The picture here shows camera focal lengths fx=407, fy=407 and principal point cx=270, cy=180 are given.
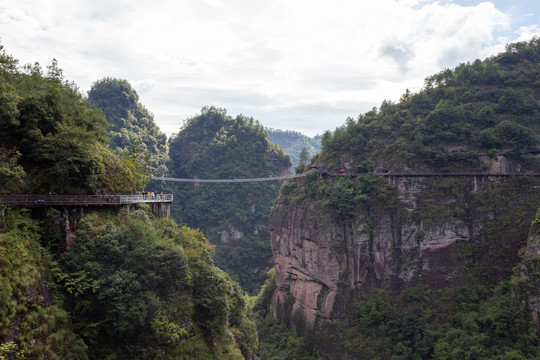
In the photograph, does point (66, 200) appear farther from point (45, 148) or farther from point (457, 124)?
point (457, 124)

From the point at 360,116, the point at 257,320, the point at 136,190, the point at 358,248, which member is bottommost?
the point at 257,320

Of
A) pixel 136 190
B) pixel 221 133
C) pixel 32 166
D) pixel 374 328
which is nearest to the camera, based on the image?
pixel 32 166

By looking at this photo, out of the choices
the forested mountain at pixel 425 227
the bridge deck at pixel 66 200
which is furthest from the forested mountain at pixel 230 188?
the bridge deck at pixel 66 200

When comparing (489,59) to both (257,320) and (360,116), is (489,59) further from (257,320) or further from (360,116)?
(257,320)

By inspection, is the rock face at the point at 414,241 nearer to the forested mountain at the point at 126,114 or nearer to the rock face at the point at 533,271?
the rock face at the point at 533,271

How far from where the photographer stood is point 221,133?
311 ft

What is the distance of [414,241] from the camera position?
40.6 metres

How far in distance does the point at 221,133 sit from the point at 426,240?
63.1m

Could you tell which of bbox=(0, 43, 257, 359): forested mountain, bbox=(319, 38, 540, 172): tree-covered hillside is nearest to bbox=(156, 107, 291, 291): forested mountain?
bbox=(319, 38, 540, 172): tree-covered hillside

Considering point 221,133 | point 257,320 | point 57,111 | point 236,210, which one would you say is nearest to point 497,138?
point 257,320

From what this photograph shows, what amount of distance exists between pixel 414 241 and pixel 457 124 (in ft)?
42.9

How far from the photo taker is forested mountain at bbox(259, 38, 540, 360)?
119 feet

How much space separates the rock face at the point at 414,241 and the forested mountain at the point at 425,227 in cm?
10

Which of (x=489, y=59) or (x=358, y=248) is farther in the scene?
(x=489, y=59)
